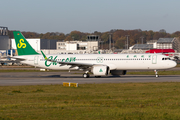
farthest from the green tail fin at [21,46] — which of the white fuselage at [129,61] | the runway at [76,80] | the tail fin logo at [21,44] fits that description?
the white fuselage at [129,61]

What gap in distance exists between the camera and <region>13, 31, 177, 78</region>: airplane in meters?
42.0

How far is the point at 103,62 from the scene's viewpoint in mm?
43219

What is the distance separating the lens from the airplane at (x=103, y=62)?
138ft

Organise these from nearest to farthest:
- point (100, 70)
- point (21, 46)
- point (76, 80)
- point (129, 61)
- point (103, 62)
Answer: point (76, 80), point (100, 70), point (129, 61), point (103, 62), point (21, 46)

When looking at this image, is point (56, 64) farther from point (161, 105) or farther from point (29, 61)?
point (161, 105)


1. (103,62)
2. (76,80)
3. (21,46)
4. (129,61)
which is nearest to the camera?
(76,80)

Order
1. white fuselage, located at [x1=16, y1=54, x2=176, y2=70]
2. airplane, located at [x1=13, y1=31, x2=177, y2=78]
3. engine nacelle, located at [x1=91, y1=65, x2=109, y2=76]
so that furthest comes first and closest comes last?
white fuselage, located at [x1=16, y1=54, x2=176, y2=70], airplane, located at [x1=13, y1=31, x2=177, y2=78], engine nacelle, located at [x1=91, y1=65, x2=109, y2=76]

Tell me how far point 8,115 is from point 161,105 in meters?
9.14

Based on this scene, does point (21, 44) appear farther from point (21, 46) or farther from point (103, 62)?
point (103, 62)

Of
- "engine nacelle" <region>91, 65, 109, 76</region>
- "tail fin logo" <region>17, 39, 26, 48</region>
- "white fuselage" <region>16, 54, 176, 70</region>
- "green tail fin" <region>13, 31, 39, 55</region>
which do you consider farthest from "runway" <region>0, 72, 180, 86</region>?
"tail fin logo" <region>17, 39, 26, 48</region>

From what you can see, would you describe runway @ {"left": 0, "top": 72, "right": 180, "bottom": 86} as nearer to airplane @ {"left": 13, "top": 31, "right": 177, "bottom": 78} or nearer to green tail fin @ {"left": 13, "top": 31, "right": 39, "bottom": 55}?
airplane @ {"left": 13, "top": 31, "right": 177, "bottom": 78}

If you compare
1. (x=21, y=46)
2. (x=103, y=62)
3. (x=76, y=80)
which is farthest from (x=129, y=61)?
(x=21, y=46)

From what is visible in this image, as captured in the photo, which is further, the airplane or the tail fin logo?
the tail fin logo

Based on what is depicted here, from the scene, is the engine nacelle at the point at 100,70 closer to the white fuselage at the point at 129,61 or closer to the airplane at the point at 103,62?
the airplane at the point at 103,62
